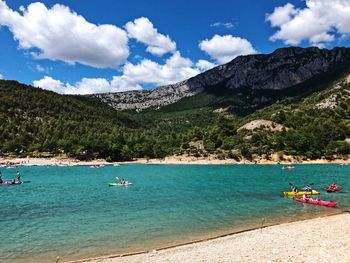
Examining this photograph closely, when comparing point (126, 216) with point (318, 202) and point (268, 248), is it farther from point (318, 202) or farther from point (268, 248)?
point (318, 202)

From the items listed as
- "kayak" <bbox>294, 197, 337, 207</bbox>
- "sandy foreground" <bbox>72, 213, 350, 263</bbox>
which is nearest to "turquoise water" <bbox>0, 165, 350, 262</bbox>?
"kayak" <bbox>294, 197, 337, 207</bbox>

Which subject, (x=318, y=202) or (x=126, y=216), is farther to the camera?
(x=318, y=202)

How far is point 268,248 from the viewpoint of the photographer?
29.4 metres

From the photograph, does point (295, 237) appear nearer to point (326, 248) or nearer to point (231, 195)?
point (326, 248)

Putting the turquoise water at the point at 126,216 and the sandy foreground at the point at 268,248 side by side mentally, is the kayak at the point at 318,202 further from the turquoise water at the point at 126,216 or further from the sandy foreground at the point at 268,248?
the sandy foreground at the point at 268,248

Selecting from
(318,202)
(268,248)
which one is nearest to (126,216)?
(268,248)

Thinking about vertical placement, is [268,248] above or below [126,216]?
above

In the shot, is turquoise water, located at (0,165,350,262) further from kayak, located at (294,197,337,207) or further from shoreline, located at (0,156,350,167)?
shoreline, located at (0,156,350,167)

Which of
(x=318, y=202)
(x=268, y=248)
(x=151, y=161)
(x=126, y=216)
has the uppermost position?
(x=151, y=161)

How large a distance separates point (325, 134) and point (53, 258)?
16762cm

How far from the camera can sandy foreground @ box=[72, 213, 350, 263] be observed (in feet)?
86.9

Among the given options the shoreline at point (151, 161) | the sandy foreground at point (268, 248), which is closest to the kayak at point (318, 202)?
the sandy foreground at point (268, 248)

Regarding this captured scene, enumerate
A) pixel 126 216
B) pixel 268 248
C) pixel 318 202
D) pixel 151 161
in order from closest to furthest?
pixel 268 248 → pixel 126 216 → pixel 318 202 → pixel 151 161

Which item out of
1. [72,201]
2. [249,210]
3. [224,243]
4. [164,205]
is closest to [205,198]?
[164,205]
